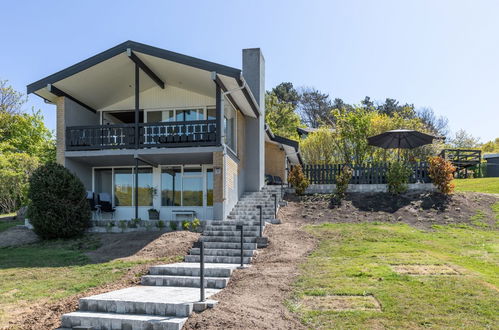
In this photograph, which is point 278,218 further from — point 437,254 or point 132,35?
point 132,35

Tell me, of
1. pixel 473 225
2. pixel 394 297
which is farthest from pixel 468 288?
pixel 473 225

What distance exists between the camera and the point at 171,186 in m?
17.9

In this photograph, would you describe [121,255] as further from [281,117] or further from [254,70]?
[281,117]

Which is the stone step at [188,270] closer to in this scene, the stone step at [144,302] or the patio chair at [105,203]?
the stone step at [144,302]

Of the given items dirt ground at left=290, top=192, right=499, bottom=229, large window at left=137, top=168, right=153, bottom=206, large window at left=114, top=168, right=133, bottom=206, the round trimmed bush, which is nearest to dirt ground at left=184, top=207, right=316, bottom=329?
dirt ground at left=290, top=192, right=499, bottom=229

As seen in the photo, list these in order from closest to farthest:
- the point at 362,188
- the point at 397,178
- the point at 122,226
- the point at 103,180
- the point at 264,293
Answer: the point at 264,293 < the point at 122,226 < the point at 103,180 < the point at 397,178 < the point at 362,188

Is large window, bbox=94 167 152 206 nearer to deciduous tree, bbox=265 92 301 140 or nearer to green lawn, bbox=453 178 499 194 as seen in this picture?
green lawn, bbox=453 178 499 194

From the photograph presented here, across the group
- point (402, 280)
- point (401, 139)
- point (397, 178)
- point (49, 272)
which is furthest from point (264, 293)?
point (401, 139)

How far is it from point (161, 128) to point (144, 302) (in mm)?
9507

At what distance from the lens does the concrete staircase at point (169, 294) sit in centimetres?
699

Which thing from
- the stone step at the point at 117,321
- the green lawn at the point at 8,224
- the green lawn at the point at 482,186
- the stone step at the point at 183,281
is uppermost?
the green lawn at the point at 482,186

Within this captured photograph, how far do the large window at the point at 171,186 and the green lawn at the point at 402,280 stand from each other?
649 cm

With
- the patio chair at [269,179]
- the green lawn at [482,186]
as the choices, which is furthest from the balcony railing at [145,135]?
the green lawn at [482,186]

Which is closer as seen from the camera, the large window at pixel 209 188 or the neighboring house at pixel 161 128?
the neighboring house at pixel 161 128
